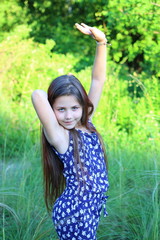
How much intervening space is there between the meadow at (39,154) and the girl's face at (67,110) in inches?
21.6

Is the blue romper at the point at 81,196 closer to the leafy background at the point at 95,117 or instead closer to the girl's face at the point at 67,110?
the girl's face at the point at 67,110

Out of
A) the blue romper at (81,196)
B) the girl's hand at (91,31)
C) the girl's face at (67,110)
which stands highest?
the girl's hand at (91,31)

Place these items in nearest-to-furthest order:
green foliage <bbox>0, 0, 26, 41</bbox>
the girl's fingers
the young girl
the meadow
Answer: the young girl, the girl's fingers, the meadow, green foliage <bbox>0, 0, 26, 41</bbox>

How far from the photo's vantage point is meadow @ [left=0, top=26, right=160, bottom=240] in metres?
2.68

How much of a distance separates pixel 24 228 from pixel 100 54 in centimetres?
127

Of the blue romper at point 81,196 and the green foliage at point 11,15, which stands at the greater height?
the green foliage at point 11,15

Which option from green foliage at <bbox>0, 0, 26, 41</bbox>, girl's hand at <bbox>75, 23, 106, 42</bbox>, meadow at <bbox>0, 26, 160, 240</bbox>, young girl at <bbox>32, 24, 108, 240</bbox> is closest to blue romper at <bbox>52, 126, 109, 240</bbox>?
young girl at <bbox>32, 24, 108, 240</bbox>

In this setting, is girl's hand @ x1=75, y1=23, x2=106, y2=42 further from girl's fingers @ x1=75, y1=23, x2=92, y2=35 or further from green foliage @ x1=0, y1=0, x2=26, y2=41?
green foliage @ x1=0, y1=0, x2=26, y2=41

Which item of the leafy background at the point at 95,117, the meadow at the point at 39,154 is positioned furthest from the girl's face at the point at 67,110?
the leafy background at the point at 95,117

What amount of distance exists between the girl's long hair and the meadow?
277mm

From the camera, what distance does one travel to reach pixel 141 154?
392 cm

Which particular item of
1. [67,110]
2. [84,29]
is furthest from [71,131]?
[84,29]

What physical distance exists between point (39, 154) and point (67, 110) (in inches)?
82.6

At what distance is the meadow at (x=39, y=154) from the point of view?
2678 mm
